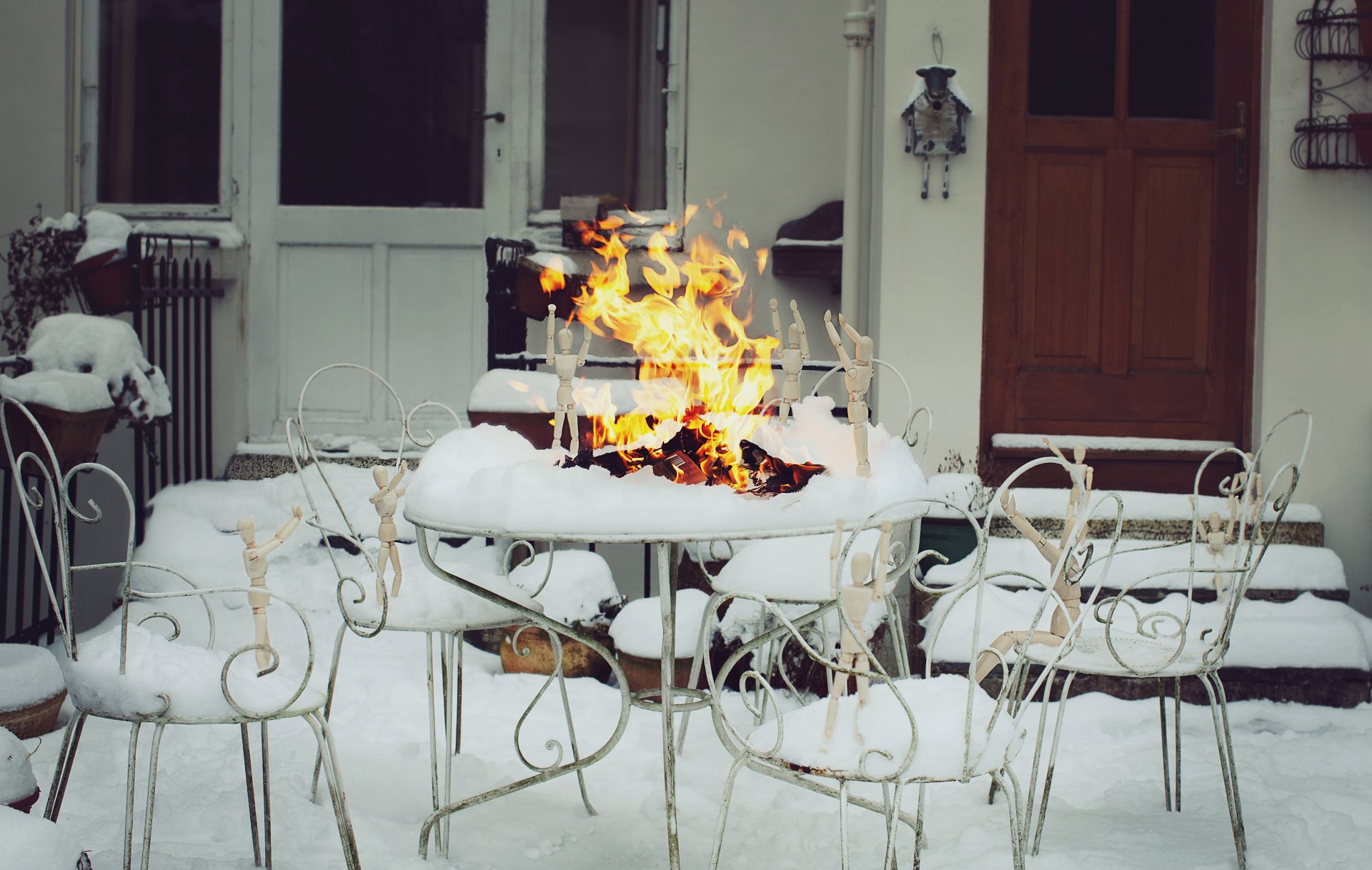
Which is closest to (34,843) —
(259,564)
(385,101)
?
(259,564)

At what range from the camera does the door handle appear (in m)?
4.77

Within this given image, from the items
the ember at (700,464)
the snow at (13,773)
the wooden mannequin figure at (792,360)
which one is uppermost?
the wooden mannequin figure at (792,360)

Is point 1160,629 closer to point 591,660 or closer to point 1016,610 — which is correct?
point 1016,610

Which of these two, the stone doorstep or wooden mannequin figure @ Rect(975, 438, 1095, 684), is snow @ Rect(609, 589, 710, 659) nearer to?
the stone doorstep

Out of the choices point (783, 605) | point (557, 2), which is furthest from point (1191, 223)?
point (557, 2)

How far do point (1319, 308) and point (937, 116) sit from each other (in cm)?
158

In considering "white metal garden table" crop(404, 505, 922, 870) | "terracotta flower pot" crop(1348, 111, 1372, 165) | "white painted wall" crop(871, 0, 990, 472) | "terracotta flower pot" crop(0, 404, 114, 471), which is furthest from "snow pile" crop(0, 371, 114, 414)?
"terracotta flower pot" crop(1348, 111, 1372, 165)

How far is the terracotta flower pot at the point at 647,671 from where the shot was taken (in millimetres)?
4082

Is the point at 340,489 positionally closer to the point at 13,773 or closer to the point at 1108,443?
the point at 13,773

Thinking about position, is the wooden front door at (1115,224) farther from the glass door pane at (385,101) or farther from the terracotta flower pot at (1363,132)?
the glass door pane at (385,101)

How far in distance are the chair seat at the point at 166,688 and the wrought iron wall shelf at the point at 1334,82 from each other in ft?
13.2

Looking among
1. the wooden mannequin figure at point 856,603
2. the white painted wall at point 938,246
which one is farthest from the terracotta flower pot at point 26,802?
the white painted wall at point 938,246

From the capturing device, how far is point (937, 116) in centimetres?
467

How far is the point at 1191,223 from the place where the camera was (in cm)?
484
